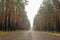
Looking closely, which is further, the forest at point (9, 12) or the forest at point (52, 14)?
the forest at point (9, 12)

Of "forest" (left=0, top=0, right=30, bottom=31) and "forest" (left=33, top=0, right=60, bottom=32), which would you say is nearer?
"forest" (left=33, top=0, right=60, bottom=32)

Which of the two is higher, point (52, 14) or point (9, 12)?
point (9, 12)

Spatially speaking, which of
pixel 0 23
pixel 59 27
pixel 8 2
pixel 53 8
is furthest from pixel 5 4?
pixel 59 27

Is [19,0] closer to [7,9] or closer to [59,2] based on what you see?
[7,9]

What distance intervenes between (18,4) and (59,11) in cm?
1669

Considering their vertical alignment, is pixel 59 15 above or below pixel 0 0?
below

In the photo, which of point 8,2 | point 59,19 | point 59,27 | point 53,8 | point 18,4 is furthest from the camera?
point 18,4

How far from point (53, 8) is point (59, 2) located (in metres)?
1.69

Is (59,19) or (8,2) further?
(8,2)

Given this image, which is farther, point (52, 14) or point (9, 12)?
point (9, 12)

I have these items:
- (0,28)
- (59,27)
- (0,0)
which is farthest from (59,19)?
(0,0)

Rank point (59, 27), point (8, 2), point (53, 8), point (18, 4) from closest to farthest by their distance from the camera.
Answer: point (59, 27) < point (53, 8) < point (8, 2) < point (18, 4)

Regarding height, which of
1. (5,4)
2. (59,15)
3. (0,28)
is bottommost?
(0,28)

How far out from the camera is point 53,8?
89.7ft
